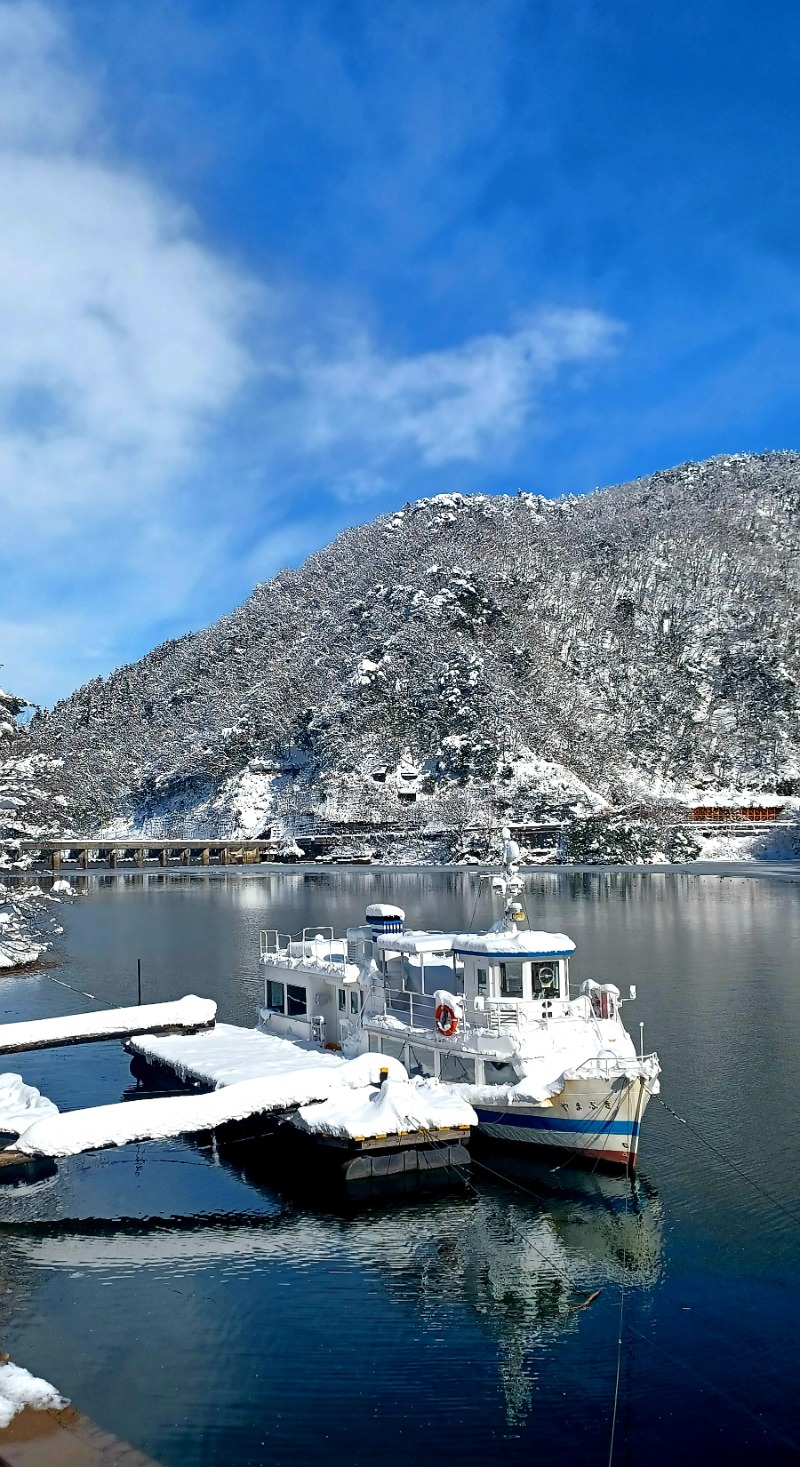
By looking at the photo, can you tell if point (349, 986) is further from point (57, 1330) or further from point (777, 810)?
point (777, 810)

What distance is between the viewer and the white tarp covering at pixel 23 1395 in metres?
15.7

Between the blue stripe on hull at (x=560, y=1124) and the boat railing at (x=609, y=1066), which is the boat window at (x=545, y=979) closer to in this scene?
the boat railing at (x=609, y=1066)

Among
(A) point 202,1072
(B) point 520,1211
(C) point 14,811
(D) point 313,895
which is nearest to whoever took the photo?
(B) point 520,1211

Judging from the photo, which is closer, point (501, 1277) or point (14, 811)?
point (501, 1277)

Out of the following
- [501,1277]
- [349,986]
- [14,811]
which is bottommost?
[501,1277]

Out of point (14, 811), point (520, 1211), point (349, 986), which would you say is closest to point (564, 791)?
point (14, 811)

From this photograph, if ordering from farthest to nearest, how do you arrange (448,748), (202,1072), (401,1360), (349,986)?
1. (448,748)
2. (349,986)
3. (202,1072)
4. (401,1360)

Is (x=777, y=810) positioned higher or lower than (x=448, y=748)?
lower

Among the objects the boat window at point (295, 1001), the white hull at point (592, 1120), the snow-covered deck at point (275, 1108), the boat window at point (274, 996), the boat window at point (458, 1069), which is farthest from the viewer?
the boat window at point (274, 996)

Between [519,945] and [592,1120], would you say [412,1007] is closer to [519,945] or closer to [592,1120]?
[519,945]

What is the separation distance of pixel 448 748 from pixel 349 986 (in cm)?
15767

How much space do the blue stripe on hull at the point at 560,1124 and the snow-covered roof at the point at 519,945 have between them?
4.63 meters

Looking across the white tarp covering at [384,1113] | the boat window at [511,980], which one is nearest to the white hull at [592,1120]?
the white tarp covering at [384,1113]

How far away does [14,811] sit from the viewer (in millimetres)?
61719
